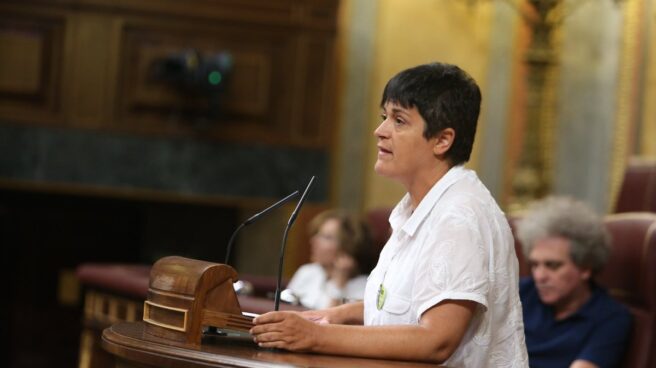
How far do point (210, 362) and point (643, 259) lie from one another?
1.85 metres

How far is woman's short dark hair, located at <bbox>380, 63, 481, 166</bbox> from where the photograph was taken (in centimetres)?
204

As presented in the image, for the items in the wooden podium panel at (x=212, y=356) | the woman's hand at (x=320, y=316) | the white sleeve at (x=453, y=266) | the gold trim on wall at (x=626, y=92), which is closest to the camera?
the wooden podium panel at (x=212, y=356)

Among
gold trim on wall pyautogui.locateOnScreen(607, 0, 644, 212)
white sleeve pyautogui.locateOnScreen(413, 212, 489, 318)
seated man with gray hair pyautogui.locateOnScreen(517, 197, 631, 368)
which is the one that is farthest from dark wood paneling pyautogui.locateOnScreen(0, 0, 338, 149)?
white sleeve pyautogui.locateOnScreen(413, 212, 489, 318)

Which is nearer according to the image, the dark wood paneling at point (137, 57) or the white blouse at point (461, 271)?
the white blouse at point (461, 271)

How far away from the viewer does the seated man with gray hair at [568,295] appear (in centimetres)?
334

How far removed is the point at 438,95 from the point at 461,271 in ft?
1.00

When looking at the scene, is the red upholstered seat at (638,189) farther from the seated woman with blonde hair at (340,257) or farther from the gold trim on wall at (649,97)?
the gold trim on wall at (649,97)

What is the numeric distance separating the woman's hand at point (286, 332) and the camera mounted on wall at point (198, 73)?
152 inches

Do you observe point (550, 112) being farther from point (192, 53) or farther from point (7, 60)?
point (7, 60)

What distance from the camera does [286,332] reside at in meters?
1.89

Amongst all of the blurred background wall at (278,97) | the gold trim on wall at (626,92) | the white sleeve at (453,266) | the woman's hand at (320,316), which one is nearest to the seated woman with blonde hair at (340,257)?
the blurred background wall at (278,97)

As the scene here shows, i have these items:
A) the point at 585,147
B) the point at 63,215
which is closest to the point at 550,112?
the point at 585,147

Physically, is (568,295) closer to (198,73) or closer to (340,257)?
(340,257)

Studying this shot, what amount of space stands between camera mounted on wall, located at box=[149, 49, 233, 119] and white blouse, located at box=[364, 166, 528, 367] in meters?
3.67
